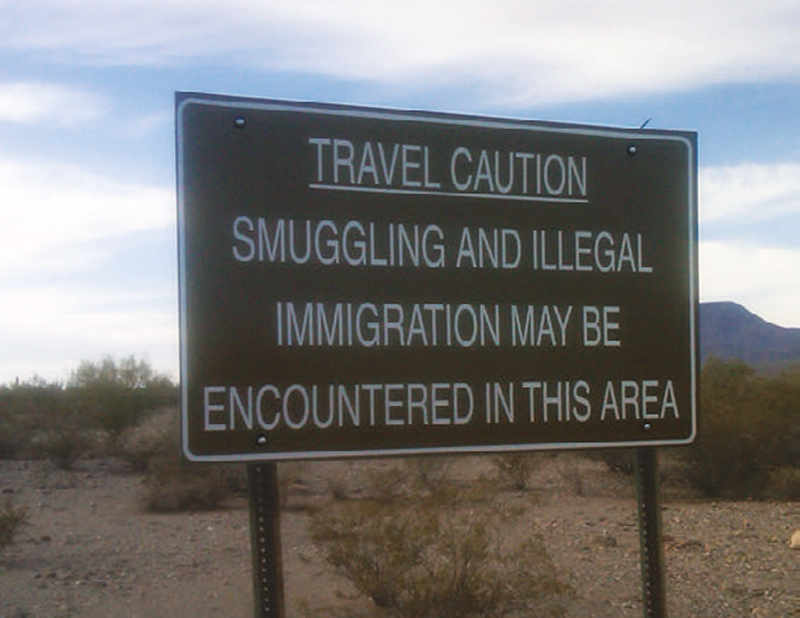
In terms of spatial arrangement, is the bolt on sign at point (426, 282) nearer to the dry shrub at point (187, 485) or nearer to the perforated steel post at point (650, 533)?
the perforated steel post at point (650, 533)

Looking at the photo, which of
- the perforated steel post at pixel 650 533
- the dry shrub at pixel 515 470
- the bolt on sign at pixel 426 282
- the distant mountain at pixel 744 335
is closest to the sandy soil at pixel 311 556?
the dry shrub at pixel 515 470

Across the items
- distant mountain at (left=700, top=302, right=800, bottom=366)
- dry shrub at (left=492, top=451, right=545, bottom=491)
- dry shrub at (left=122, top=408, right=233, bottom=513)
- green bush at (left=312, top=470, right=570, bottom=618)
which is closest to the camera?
green bush at (left=312, top=470, right=570, bottom=618)

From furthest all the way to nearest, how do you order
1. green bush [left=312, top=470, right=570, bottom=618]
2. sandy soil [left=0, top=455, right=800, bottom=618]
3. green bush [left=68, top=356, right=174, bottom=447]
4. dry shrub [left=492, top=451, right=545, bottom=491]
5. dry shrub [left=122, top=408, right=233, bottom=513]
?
green bush [left=68, top=356, right=174, bottom=447] → dry shrub [left=492, top=451, right=545, bottom=491] → dry shrub [left=122, top=408, right=233, bottom=513] → sandy soil [left=0, top=455, right=800, bottom=618] → green bush [left=312, top=470, right=570, bottom=618]

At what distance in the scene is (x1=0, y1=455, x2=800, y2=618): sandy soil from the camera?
9.80 metres

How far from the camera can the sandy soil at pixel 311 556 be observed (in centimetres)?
980

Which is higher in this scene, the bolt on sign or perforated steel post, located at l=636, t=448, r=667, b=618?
the bolt on sign

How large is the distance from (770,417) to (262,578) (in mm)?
16426

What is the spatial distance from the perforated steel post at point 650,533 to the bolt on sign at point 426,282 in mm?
192

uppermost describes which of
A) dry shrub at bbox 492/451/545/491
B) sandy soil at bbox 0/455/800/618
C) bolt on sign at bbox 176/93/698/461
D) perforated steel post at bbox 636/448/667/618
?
bolt on sign at bbox 176/93/698/461

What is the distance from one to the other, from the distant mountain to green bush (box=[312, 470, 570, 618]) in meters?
72.6

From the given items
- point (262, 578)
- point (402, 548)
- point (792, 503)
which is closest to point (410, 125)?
point (262, 578)

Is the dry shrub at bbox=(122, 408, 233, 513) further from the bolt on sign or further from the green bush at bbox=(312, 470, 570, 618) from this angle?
the bolt on sign

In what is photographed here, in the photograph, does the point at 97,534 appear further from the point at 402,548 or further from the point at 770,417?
the point at 770,417

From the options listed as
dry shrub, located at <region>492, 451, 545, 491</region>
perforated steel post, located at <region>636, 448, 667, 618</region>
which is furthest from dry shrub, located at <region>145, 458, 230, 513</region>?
perforated steel post, located at <region>636, 448, 667, 618</region>
